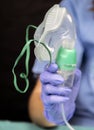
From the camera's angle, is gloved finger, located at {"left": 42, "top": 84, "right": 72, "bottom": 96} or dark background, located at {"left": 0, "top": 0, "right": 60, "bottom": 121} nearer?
gloved finger, located at {"left": 42, "top": 84, "right": 72, "bottom": 96}

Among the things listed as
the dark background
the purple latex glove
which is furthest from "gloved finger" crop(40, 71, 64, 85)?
the dark background

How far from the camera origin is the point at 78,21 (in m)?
1.30

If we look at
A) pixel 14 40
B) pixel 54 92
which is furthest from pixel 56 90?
pixel 14 40

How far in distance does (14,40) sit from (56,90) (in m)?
0.95

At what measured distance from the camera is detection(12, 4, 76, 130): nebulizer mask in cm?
87

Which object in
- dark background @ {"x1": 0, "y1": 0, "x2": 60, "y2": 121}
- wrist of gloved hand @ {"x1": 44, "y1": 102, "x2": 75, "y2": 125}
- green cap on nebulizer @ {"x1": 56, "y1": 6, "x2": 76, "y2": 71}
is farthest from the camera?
dark background @ {"x1": 0, "y1": 0, "x2": 60, "y2": 121}

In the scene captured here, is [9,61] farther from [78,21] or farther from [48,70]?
[48,70]

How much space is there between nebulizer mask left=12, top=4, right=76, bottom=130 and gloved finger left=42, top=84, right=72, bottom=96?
25 millimetres

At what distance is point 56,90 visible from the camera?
96 centimetres

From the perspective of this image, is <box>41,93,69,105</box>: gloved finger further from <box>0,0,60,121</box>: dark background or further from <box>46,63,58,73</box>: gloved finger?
<box>0,0,60,121</box>: dark background

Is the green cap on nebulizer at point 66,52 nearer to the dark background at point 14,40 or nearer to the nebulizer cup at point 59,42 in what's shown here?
the nebulizer cup at point 59,42

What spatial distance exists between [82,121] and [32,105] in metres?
0.19

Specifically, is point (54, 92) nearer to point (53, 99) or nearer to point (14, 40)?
point (53, 99)

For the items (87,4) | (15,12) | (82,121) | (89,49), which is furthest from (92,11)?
(15,12)
